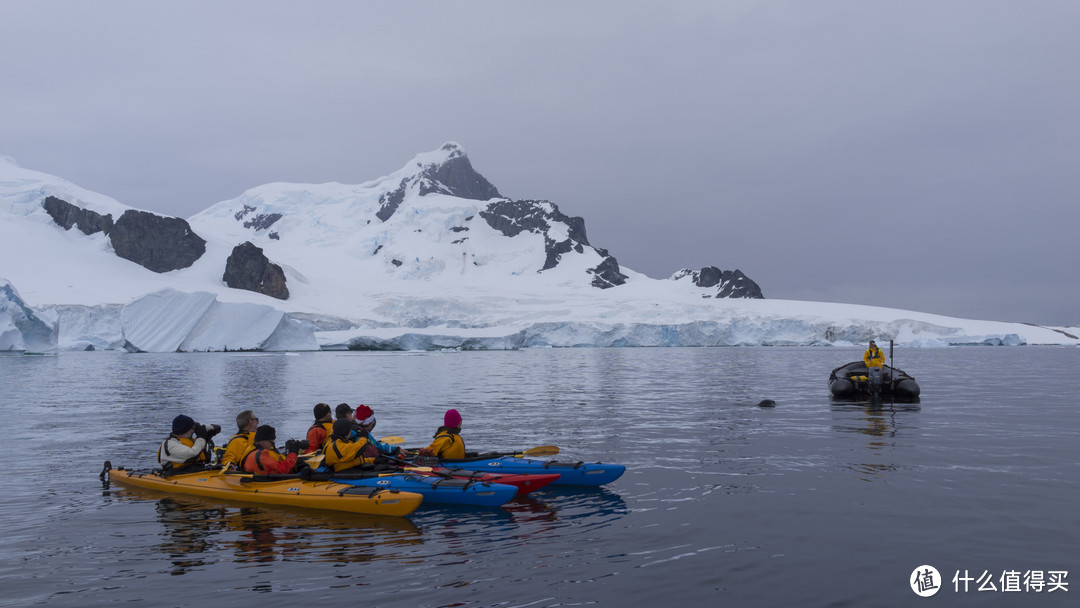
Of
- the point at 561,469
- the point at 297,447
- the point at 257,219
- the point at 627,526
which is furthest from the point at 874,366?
the point at 257,219

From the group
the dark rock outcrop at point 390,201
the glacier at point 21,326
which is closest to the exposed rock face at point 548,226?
the dark rock outcrop at point 390,201

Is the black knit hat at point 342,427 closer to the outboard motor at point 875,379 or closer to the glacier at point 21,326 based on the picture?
the outboard motor at point 875,379

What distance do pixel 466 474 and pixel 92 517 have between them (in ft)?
16.5

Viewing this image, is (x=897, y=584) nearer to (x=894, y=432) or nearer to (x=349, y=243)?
(x=894, y=432)

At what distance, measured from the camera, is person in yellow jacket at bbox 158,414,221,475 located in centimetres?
1159

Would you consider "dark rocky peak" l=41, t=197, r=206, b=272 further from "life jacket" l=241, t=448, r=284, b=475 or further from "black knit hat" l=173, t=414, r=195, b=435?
"life jacket" l=241, t=448, r=284, b=475

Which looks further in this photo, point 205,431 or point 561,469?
point 205,431

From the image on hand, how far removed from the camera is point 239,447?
1151 cm

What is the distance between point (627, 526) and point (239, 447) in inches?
246

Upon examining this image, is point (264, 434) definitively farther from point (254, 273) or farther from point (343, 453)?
point (254, 273)

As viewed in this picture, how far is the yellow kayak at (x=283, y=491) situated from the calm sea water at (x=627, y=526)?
23 cm

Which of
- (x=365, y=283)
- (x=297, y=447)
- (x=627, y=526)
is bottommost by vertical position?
(x=627, y=526)

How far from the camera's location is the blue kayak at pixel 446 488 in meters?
10.1

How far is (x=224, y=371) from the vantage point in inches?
1559
